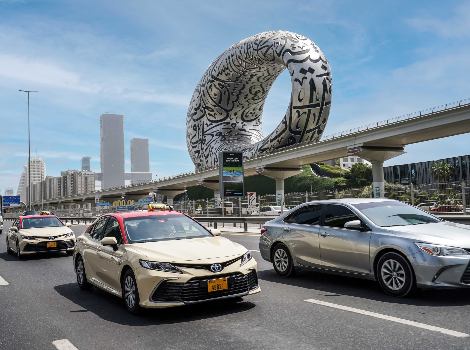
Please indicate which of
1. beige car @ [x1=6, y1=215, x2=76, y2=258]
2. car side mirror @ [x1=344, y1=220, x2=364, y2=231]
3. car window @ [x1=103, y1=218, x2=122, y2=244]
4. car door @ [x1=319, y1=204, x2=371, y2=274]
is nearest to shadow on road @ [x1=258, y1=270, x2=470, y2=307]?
car door @ [x1=319, y1=204, x2=371, y2=274]

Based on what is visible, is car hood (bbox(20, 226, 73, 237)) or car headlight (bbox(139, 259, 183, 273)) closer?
car headlight (bbox(139, 259, 183, 273))

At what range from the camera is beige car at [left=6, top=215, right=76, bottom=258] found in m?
15.6

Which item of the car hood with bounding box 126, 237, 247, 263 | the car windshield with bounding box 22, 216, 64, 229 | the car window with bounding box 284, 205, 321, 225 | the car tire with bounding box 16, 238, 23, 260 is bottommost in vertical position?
the car tire with bounding box 16, 238, 23, 260

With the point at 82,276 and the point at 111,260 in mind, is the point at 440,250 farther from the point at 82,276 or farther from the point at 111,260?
the point at 82,276

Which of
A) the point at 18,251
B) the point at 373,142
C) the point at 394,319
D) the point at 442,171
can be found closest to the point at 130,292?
the point at 394,319

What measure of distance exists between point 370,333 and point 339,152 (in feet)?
186

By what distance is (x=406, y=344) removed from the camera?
519 centimetres

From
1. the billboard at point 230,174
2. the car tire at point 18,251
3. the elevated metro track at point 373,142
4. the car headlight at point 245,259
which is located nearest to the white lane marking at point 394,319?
the car headlight at point 245,259

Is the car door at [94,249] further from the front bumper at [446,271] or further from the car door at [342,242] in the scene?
the front bumper at [446,271]

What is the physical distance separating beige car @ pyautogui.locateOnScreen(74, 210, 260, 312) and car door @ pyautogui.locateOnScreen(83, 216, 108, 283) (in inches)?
0.8

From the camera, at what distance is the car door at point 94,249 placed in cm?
853

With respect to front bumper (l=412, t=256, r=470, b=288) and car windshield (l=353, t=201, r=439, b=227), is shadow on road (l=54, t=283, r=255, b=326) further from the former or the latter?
car windshield (l=353, t=201, r=439, b=227)

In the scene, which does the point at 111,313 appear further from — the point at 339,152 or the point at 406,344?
the point at 339,152

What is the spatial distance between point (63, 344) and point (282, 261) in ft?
17.5
